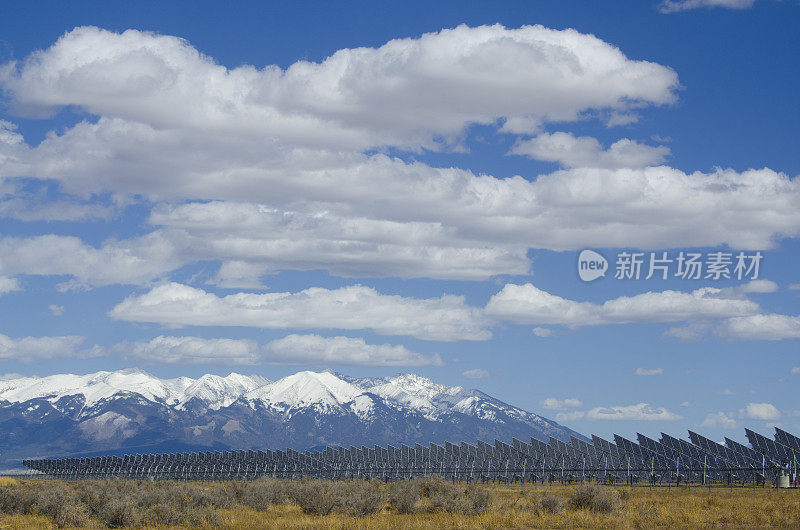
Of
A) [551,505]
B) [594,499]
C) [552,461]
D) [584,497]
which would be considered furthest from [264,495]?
[552,461]

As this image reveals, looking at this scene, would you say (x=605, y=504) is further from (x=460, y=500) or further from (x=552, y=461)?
(x=552, y=461)

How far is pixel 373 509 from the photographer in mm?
54219

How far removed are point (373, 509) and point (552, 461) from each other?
64384 mm

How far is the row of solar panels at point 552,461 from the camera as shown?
89375 millimetres

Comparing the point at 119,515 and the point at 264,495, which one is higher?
the point at 264,495

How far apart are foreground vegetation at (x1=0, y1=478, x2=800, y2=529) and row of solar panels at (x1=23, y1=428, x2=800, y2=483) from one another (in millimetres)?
27039

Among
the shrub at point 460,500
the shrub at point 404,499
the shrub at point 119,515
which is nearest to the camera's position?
the shrub at point 119,515

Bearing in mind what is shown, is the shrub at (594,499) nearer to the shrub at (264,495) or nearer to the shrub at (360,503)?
the shrub at (360,503)

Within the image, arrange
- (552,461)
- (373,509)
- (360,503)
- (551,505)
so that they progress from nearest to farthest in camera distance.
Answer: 1. (551,505)
2. (360,503)
3. (373,509)
4. (552,461)

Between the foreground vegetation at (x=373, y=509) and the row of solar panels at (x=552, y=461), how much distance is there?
2704 centimetres

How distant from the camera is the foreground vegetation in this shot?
4788 centimetres

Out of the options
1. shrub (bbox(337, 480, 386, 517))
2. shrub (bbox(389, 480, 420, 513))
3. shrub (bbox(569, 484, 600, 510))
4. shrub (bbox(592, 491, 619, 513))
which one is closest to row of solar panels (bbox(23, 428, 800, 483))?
shrub (bbox(569, 484, 600, 510))

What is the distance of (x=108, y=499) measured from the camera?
5334 cm

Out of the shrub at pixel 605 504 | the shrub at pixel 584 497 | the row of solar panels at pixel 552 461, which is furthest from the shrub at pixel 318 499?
the row of solar panels at pixel 552 461
